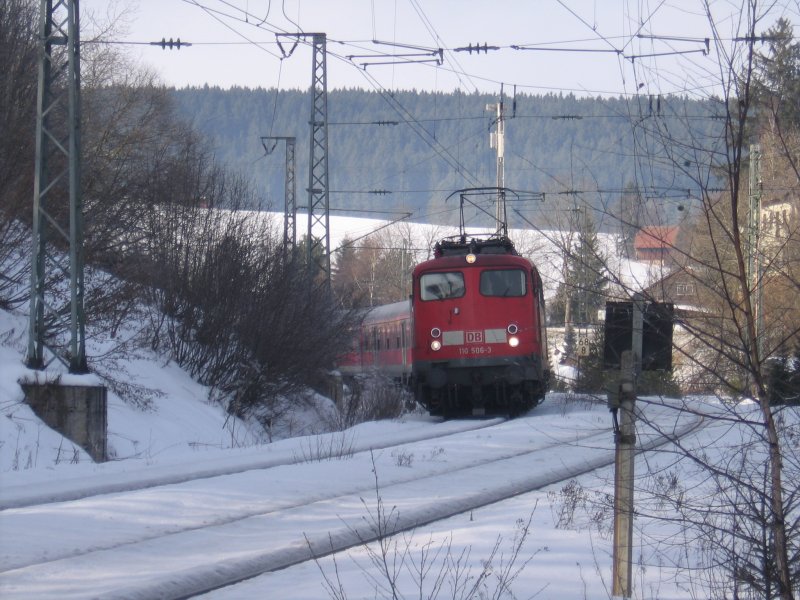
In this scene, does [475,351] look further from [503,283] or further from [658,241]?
[658,241]

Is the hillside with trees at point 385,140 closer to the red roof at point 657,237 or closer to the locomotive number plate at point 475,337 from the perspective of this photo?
the locomotive number plate at point 475,337

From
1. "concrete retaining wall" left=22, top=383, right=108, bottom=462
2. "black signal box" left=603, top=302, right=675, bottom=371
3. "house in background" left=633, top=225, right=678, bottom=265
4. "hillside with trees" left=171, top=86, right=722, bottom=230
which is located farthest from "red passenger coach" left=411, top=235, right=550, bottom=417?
"hillside with trees" left=171, top=86, right=722, bottom=230

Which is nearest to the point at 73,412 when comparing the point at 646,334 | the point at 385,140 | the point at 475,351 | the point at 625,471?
the point at 475,351

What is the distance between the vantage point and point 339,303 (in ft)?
90.8

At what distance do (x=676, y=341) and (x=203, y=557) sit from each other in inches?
151

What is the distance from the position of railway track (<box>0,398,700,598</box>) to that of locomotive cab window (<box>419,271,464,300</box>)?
790 centimetres

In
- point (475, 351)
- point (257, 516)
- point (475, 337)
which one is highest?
point (475, 337)

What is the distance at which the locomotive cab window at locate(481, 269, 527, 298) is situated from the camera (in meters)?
22.2

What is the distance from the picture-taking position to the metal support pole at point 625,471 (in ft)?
17.9

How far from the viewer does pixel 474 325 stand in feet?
72.8

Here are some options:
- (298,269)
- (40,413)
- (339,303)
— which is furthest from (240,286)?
(40,413)

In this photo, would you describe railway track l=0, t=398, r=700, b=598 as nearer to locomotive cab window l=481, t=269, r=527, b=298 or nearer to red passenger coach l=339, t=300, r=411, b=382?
locomotive cab window l=481, t=269, r=527, b=298

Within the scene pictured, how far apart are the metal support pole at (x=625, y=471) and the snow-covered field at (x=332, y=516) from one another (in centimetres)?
13

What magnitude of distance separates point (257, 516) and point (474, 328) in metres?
13.4
